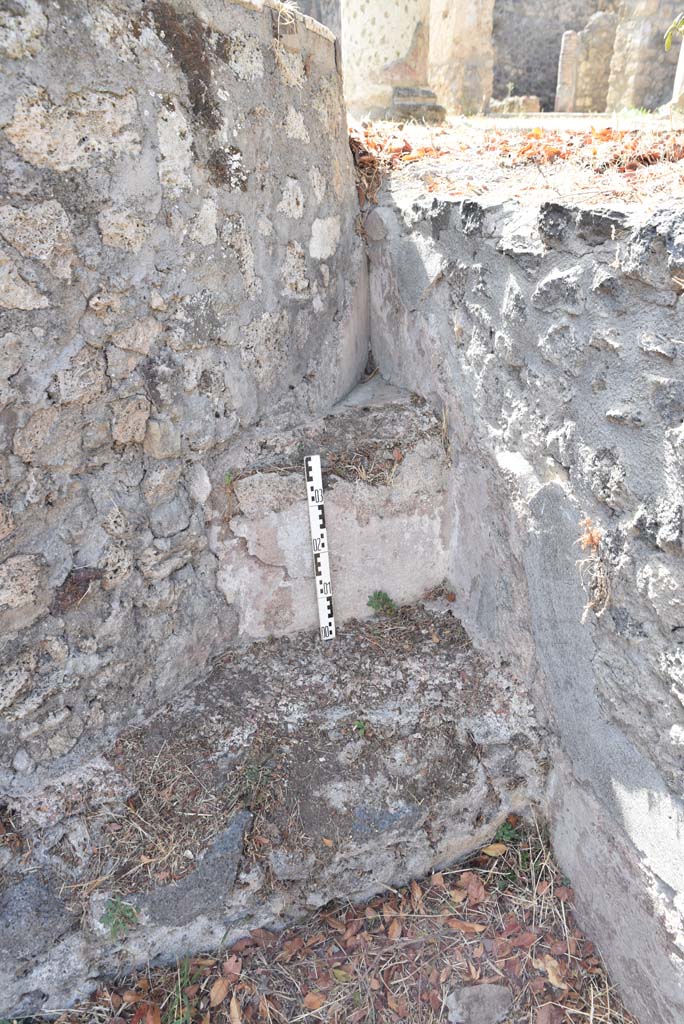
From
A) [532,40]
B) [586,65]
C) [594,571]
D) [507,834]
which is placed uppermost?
[532,40]

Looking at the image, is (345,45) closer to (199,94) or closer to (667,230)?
(199,94)

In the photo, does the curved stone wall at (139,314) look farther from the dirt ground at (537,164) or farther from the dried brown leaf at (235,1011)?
the dried brown leaf at (235,1011)

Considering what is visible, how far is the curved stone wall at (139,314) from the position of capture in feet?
5.82

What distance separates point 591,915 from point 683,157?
2.61 m

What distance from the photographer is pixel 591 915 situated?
2.31 metres

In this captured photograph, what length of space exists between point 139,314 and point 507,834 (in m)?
2.33

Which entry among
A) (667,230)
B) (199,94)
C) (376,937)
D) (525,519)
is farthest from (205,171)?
(376,937)

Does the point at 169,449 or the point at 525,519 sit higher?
the point at 169,449

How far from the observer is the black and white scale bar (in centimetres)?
249

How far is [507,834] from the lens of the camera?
2555mm

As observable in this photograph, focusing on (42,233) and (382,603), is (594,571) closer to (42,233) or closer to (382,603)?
(382,603)

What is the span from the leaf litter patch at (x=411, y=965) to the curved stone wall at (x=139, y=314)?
0.88m

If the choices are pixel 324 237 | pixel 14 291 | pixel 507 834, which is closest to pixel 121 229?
pixel 14 291

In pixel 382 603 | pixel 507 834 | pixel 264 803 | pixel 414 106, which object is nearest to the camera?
pixel 264 803
